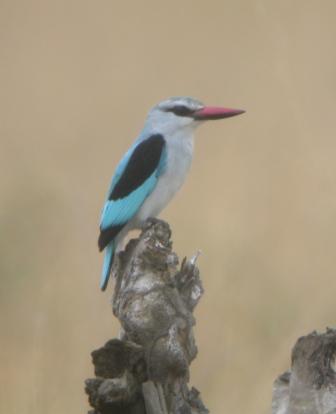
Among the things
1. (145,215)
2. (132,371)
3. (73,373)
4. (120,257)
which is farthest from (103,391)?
(73,373)

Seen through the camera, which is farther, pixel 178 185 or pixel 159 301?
pixel 178 185

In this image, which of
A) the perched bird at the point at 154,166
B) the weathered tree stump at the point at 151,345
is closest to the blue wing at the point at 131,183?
the perched bird at the point at 154,166

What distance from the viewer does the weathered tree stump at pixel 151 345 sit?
146 cm

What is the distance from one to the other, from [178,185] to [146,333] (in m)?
1.06

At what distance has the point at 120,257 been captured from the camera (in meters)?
2.04

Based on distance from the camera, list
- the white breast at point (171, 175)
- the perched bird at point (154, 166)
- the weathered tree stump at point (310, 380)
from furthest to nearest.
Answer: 1. the white breast at point (171, 175)
2. the perched bird at point (154, 166)
3. the weathered tree stump at point (310, 380)

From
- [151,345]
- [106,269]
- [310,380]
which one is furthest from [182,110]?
[310,380]

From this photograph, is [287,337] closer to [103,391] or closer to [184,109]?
[184,109]

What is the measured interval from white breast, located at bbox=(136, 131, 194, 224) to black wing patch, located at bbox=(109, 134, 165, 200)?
28 mm

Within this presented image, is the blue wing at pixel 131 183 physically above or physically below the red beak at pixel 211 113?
below

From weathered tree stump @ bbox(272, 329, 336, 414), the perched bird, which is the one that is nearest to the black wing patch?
the perched bird

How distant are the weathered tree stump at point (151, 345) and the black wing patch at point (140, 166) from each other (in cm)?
60

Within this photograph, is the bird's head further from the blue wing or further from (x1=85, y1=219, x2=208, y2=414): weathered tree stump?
(x1=85, y1=219, x2=208, y2=414): weathered tree stump

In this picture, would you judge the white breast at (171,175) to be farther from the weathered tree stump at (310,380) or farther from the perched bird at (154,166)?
the weathered tree stump at (310,380)
